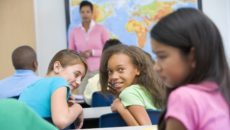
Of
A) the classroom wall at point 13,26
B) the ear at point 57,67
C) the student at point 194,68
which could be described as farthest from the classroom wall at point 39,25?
the student at point 194,68

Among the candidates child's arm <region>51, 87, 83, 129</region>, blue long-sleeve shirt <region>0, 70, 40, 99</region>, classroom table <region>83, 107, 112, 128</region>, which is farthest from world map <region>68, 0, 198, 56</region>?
child's arm <region>51, 87, 83, 129</region>

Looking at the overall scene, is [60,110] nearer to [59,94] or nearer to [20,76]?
[59,94]

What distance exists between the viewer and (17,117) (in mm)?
1213

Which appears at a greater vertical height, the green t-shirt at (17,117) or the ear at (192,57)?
the ear at (192,57)

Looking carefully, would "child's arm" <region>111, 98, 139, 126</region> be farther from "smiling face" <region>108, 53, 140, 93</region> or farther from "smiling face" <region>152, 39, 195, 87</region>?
"smiling face" <region>152, 39, 195, 87</region>

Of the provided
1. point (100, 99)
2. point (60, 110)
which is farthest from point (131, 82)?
point (100, 99)

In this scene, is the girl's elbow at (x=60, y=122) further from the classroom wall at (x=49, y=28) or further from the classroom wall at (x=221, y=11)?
the classroom wall at (x=221, y=11)

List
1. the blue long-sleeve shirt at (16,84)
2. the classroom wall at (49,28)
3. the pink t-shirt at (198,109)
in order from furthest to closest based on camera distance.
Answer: the classroom wall at (49,28)
the blue long-sleeve shirt at (16,84)
the pink t-shirt at (198,109)

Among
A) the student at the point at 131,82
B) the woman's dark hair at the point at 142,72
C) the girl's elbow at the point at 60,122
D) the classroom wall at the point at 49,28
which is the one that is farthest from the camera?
the classroom wall at the point at 49,28

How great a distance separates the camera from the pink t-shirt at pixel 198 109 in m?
1.13

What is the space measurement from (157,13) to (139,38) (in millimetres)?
416

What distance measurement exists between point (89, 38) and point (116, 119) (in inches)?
135

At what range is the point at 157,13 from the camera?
5656mm

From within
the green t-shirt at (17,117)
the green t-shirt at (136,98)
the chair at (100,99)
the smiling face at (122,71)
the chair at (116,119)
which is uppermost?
the green t-shirt at (17,117)
